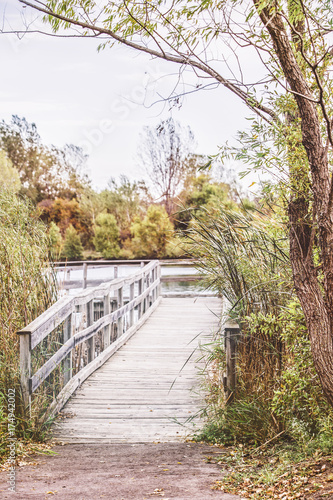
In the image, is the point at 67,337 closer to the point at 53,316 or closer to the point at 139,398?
the point at 53,316

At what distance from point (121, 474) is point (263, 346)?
141cm

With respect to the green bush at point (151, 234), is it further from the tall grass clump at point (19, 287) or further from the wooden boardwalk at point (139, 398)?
the tall grass clump at point (19, 287)

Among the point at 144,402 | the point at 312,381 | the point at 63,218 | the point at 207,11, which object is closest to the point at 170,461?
the point at 312,381

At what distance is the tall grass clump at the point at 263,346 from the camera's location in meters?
3.62

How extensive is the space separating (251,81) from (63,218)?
2789 cm

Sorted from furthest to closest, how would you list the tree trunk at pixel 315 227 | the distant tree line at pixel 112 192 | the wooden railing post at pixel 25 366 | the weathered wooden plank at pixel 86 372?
the distant tree line at pixel 112 192
the weathered wooden plank at pixel 86 372
the wooden railing post at pixel 25 366
the tree trunk at pixel 315 227

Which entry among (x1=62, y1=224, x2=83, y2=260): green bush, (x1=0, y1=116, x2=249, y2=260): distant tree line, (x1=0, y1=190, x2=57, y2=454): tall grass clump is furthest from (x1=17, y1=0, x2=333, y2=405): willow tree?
(x1=62, y1=224, x2=83, y2=260): green bush

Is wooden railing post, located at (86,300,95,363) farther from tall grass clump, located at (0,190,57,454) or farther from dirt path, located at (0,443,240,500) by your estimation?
dirt path, located at (0,443,240,500)

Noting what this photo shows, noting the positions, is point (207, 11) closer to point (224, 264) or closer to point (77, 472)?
point (224, 264)

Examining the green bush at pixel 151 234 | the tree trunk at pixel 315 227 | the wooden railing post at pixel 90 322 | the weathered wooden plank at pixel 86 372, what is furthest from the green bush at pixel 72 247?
the tree trunk at pixel 315 227

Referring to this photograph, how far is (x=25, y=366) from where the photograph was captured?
4.05 m

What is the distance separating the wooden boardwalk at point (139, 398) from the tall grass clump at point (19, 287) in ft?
1.73

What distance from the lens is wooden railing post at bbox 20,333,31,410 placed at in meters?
4.03

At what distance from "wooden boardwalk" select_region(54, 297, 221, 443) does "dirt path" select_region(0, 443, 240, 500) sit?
30 centimetres
